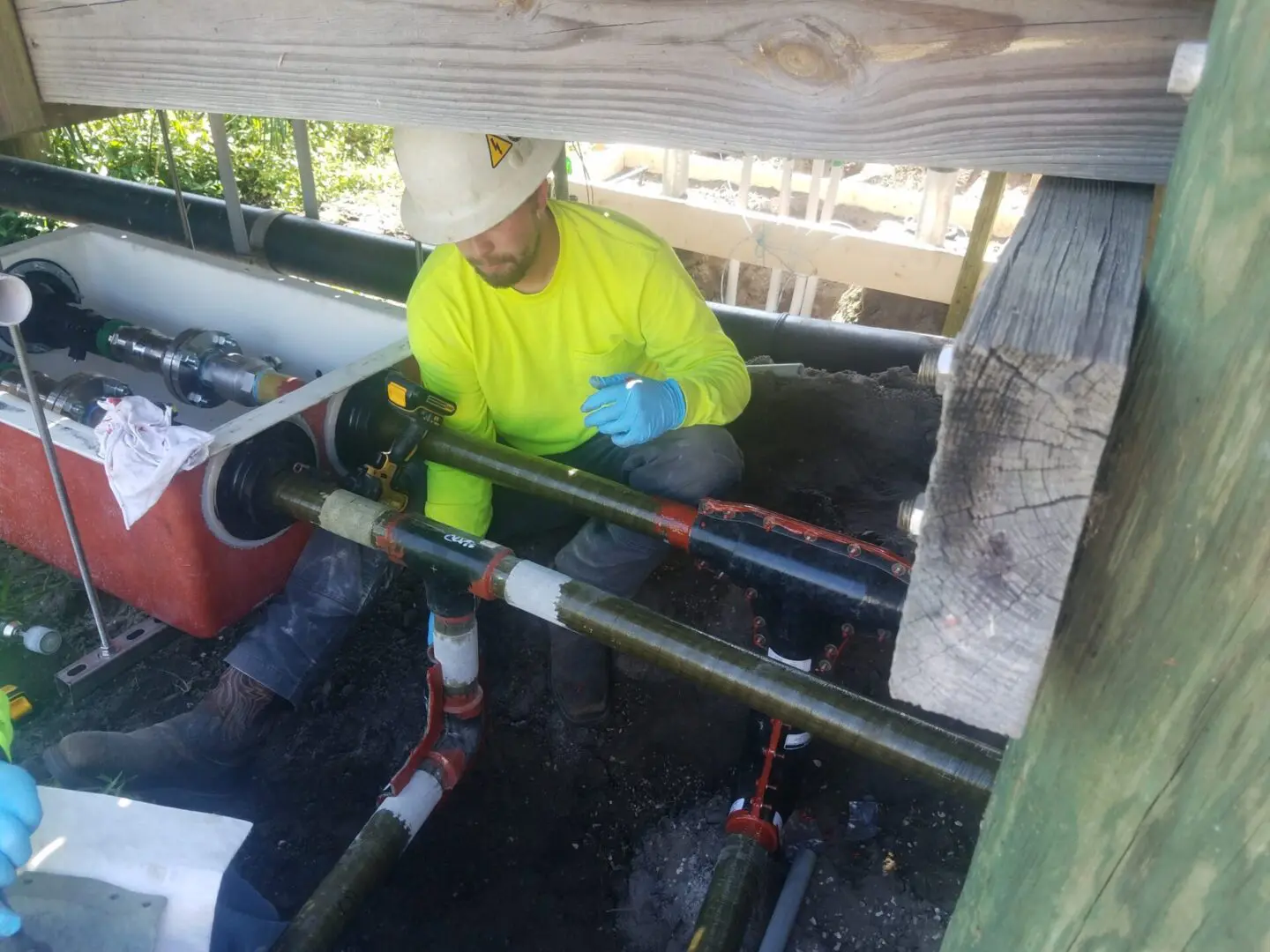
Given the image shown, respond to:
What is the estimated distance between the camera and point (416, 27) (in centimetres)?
110

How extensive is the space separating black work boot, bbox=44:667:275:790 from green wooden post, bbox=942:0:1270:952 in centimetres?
227

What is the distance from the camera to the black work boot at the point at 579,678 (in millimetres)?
2742

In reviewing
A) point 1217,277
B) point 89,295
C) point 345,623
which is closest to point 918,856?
point 345,623

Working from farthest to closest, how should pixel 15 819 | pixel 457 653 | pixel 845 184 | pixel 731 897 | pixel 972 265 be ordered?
pixel 845 184, pixel 972 265, pixel 457 653, pixel 731 897, pixel 15 819

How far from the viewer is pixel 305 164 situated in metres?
3.70

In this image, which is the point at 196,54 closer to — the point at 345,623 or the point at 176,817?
the point at 176,817

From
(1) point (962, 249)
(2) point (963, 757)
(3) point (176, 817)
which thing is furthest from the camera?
(1) point (962, 249)

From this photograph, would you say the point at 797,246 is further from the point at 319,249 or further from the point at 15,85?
the point at 15,85

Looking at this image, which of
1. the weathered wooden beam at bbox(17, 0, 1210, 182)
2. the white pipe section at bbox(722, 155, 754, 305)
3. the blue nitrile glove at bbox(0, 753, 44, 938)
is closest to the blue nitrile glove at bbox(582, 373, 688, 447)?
the weathered wooden beam at bbox(17, 0, 1210, 182)

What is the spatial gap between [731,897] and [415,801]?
0.82 m

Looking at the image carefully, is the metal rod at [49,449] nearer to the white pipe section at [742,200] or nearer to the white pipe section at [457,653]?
the white pipe section at [457,653]

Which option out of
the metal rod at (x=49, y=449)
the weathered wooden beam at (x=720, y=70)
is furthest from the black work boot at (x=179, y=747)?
the weathered wooden beam at (x=720, y=70)

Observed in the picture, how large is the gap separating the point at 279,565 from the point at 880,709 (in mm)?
1805

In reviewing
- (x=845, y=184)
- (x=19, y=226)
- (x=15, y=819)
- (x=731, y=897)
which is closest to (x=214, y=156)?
(x=19, y=226)
